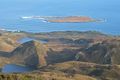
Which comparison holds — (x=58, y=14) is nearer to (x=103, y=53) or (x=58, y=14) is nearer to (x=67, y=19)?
(x=67, y=19)

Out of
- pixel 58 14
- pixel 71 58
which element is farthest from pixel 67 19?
pixel 71 58

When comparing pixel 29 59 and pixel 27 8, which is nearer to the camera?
pixel 29 59

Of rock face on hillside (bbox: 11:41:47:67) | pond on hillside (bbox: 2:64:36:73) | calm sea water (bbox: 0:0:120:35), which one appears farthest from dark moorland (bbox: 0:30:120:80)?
calm sea water (bbox: 0:0:120:35)

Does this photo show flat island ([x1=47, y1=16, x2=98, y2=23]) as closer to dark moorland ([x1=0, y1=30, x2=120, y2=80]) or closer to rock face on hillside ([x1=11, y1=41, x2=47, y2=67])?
dark moorland ([x1=0, y1=30, x2=120, y2=80])

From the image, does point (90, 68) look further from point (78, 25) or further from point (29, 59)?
point (78, 25)

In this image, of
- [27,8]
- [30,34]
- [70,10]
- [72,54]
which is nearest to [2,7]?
[27,8]
